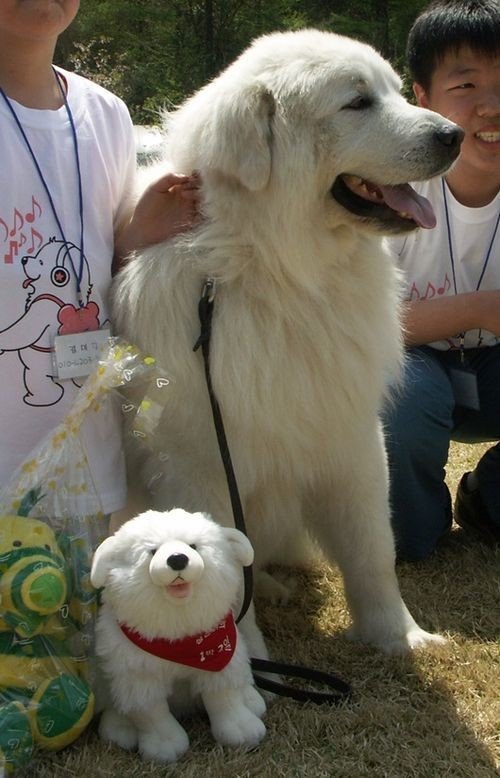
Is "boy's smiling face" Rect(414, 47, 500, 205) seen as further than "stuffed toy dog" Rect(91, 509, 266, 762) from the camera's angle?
Yes

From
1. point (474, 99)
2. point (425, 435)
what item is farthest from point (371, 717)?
point (474, 99)

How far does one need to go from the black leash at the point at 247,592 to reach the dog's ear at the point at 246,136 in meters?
0.26

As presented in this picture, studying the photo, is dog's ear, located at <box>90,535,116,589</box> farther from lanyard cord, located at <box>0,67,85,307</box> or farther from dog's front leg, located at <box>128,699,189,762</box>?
lanyard cord, located at <box>0,67,85,307</box>

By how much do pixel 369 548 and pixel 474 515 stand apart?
0.93 meters

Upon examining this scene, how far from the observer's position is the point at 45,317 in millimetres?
2016

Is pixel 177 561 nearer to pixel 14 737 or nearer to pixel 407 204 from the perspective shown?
pixel 14 737

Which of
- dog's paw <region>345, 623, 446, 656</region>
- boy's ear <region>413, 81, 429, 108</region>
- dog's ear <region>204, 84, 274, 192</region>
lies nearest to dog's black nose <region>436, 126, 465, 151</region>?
dog's ear <region>204, 84, 274, 192</region>

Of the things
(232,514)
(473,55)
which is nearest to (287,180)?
(232,514)

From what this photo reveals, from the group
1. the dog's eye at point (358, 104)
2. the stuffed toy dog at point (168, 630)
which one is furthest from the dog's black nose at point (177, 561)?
the dog's eye at point (358, 104)

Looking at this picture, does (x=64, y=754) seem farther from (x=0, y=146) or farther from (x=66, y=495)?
(x=0, y=146)

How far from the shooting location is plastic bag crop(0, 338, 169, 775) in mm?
1732

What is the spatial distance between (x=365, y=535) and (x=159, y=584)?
30.6 inches

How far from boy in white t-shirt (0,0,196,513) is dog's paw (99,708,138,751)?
451 mm

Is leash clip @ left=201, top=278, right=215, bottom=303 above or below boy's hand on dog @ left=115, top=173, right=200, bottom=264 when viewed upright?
below
